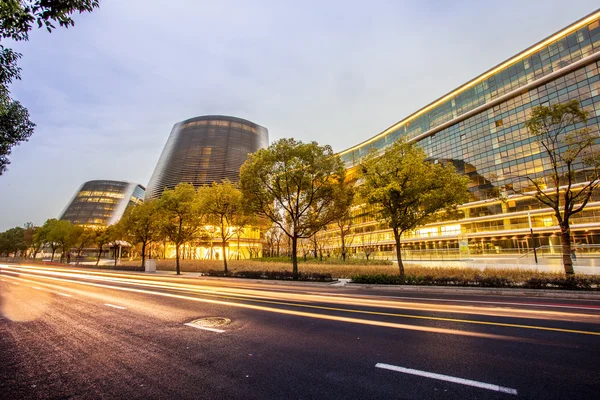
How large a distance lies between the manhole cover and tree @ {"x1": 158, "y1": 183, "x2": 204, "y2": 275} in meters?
26.9

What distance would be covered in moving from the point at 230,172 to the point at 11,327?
96.9 m

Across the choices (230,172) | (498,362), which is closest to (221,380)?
(498,362)

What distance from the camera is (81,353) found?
5.41 meters

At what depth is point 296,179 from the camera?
79.2 feet

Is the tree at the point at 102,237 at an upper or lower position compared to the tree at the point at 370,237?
upper

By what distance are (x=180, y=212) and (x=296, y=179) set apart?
1893cm

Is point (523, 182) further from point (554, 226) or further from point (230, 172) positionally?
point (230, 172)

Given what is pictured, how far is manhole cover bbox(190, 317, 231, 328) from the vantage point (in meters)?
7.50

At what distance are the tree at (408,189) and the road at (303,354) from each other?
10.8m

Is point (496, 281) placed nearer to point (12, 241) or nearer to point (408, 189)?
point (408, 189)

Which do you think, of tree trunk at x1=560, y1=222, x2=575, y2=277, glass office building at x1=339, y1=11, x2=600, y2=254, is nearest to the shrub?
tree trunk at x1=560, y1=222, x2=575, y2=277

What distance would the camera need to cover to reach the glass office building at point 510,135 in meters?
47.4

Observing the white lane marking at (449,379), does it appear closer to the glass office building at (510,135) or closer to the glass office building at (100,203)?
the glass office building at (510,135)

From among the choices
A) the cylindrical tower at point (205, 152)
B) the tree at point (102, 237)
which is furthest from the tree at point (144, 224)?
the cylindrical tower at point (205, 152)
